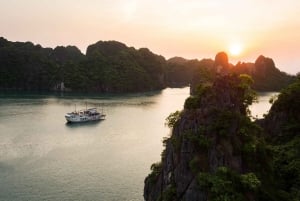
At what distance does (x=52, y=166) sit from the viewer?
61656mm

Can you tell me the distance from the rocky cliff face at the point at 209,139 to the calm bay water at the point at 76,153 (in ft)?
57.2

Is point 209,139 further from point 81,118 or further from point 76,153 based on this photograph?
point 81,118

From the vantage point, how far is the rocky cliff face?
95.6ft

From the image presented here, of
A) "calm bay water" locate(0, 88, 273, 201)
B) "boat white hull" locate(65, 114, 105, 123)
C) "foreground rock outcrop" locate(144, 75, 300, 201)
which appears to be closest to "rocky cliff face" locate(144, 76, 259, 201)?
"foreground rock outcrop" locate(144, 75, 300, 201)

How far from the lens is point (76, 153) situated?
71500 millimetres

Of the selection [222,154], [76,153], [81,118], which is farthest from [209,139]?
[81,118]

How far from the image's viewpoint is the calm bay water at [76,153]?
5012 centimetres

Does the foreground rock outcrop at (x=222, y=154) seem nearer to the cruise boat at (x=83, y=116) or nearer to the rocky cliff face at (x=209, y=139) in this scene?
the rocky cliff face at (x=209, y=139)

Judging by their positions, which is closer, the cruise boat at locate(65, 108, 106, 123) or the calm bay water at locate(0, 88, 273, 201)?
the calm bay water at locate(0, 88, 273, 201)

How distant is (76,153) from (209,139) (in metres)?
45.8

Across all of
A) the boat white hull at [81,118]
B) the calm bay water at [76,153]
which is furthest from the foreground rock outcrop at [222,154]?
the boat white hull at [81,118]

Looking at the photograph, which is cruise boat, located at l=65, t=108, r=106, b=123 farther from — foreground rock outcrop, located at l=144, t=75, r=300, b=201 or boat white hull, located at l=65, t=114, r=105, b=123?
foreground rock outcrop, located at l=144, t=75, r=300, b=201

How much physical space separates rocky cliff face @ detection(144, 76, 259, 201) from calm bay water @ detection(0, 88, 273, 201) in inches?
686

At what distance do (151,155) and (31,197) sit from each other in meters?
27.3
